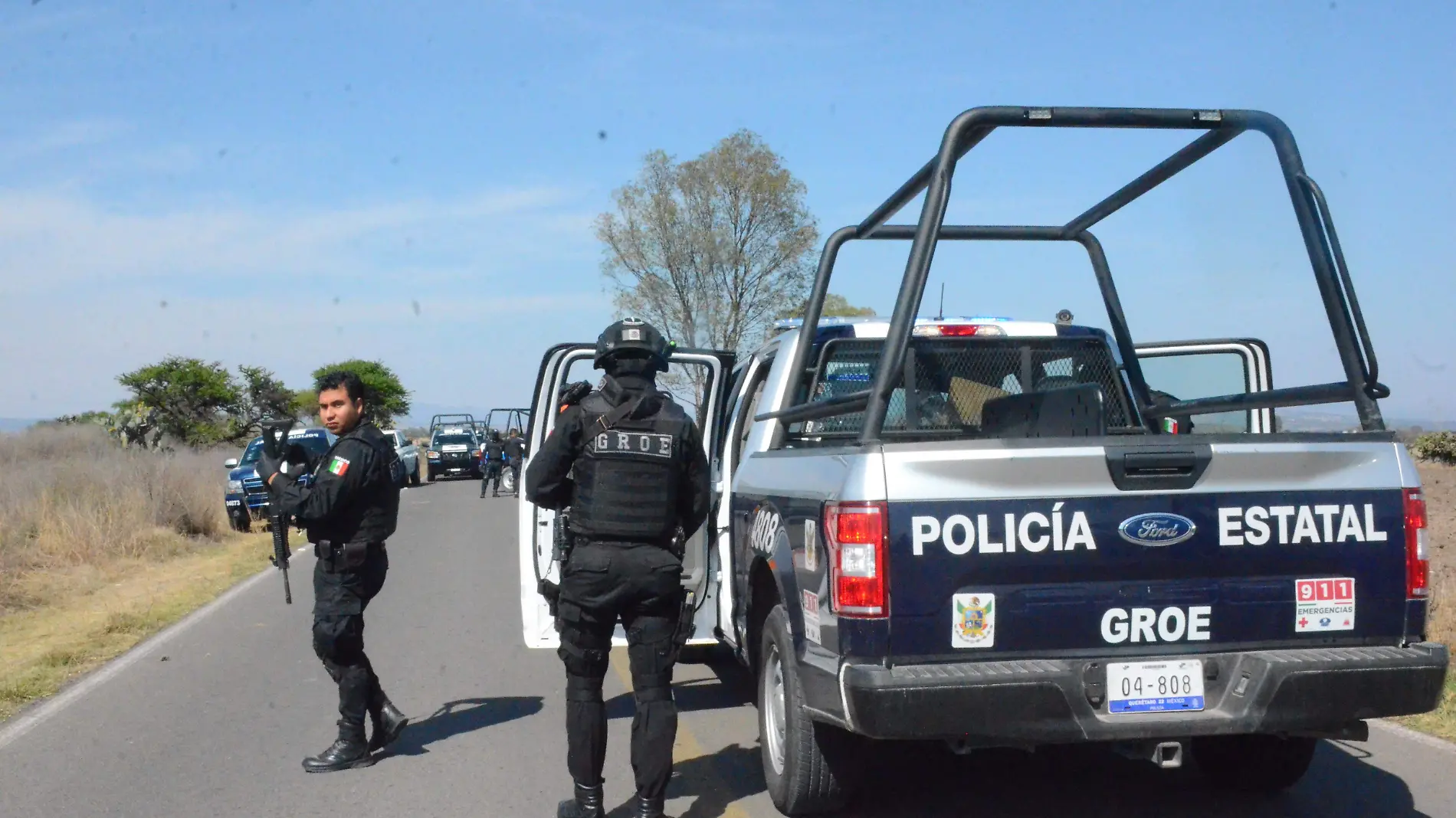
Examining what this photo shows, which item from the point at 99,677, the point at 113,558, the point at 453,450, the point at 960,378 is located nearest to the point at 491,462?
the point at 453,450

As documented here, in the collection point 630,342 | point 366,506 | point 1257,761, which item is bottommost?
point 1257,761

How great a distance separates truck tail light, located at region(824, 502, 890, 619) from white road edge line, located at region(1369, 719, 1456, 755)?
350 centimetres

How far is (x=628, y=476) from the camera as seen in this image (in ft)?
16.6

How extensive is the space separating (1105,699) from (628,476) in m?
1.91

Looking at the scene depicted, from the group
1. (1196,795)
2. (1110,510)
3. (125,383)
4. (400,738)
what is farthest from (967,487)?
(125,383)

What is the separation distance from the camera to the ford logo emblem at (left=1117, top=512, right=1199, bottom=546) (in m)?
4.27

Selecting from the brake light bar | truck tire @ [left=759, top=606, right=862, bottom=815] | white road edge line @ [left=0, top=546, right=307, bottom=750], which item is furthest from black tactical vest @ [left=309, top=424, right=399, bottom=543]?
the brake light bar

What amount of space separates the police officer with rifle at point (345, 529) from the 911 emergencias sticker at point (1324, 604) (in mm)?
4008

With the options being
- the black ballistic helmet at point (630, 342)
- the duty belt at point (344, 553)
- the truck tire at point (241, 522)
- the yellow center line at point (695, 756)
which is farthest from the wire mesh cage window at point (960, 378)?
the truck tire at point (241, 522)

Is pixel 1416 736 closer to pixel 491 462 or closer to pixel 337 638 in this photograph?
pixel 337 638

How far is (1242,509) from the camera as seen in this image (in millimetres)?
4328

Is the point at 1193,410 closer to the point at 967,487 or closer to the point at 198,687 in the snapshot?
the point at 967,487

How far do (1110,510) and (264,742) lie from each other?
4635mm

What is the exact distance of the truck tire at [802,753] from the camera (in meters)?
4.87
